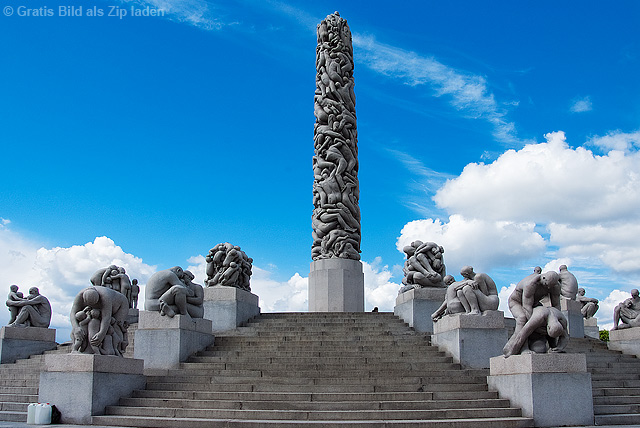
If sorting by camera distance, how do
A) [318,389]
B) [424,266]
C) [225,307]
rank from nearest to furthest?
[318,389]
[225,307]
[424,266]

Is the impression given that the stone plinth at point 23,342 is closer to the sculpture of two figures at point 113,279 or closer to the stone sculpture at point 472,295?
the sculpture of two figures at point 113,279

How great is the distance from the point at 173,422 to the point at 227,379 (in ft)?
7.60

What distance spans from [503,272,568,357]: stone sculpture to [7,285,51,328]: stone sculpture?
14.1m

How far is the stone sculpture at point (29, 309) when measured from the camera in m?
18.2

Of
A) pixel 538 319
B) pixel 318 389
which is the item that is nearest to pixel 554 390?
pixel 538 319

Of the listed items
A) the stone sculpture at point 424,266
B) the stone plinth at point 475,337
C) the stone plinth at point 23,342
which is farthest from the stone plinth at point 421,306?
the stone plinth at point 23,342

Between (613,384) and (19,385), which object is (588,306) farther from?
(19,385)

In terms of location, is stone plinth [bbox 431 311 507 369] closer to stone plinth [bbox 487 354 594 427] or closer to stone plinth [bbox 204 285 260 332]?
stone plinth [bbox 487 354 594 427]

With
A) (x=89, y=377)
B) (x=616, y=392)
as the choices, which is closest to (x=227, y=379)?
(x=89, y=377)

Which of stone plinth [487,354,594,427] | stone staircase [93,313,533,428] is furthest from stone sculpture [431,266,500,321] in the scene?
stone plinth [487,354,594,427]

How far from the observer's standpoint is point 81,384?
37.4ft

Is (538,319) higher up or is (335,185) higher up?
(335,185)

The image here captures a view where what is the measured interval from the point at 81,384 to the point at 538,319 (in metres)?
8.61

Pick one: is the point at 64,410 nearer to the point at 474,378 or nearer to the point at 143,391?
the point at 143,391
